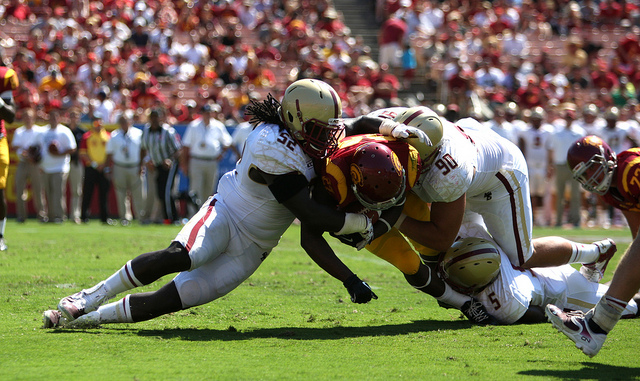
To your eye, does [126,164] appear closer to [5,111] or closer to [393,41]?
[5,111]

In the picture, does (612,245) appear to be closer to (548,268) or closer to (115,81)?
(548,268)

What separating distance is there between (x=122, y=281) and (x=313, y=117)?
1483 mm

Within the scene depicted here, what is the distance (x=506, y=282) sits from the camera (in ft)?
17.1

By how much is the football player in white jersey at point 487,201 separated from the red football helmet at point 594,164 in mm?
495

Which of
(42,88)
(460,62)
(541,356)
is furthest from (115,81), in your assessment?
(541,356)

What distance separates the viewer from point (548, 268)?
5.59 m

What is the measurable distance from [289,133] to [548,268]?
219 centimetres

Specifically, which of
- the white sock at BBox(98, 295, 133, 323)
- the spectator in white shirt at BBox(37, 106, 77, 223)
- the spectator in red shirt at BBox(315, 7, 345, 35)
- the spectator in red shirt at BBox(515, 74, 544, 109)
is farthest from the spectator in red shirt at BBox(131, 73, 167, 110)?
the white sock at BBox(98, 295, 133, 323)

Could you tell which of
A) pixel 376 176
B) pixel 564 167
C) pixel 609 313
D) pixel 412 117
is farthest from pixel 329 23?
pixel 609 313

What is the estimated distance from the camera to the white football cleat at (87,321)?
4.75 m

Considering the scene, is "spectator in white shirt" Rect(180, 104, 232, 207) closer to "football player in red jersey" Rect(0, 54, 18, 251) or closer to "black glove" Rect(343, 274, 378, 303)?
"football player in red jersey" Rect(0, 54, 18, 251)

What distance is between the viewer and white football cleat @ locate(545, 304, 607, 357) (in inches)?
157

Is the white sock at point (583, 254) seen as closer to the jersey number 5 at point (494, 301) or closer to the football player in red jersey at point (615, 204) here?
the football player in red jersey at point (615, 204)

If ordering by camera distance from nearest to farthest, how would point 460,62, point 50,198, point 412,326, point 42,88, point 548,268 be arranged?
point 412,326 < point 548,268 < point 50,198 < point 42,88 < point 460,62
